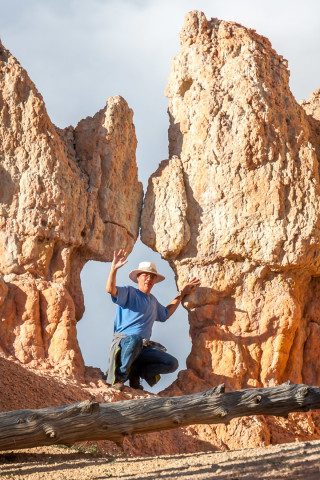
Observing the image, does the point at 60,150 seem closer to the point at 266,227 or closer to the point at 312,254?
the point at 266,227

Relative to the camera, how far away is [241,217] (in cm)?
1020

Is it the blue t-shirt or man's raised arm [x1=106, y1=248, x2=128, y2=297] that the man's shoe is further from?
man's raised arm [x1=106, y1=248, x2=128, y2=297]

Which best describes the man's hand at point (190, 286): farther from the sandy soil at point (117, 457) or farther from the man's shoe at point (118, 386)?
the sandy soil at point (117, 457)

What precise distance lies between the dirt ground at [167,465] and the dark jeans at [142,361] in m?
2.02

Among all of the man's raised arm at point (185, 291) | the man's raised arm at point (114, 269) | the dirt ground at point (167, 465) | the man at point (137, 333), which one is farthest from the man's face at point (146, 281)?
the dirt ground at point (167, 465)

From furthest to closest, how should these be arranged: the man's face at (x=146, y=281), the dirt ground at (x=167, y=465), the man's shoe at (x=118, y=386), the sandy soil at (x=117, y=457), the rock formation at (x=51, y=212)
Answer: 1. the man's face at (x=146, y=281)
2. the rock formation at (x=51, y=212)
3. the man's shoe at (x=118, y=386)
4. the sandy soil at (x=117, y=457)
5. the dirt ground at (x=167, y=465)

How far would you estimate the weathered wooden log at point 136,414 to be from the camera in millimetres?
6602

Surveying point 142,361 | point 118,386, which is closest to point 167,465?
point 118,386

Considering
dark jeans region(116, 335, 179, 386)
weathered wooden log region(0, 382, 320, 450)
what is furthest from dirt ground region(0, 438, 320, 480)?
dark jeans region(116, 335, 179, 386)

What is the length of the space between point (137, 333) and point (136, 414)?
2.38 meters

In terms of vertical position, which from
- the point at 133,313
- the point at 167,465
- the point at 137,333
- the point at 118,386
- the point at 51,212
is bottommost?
the point at 167,465

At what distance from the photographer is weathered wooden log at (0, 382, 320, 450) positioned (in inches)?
260

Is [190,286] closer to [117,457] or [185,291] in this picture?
[185,291]

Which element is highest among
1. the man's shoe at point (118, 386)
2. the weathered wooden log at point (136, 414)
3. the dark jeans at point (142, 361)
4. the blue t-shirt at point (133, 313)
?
the blue t-shirt at point (133, 313)
